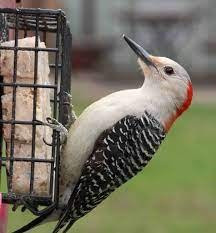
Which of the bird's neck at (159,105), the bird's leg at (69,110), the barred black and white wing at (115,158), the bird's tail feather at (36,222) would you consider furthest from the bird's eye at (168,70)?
the bird's tail feather at (36,222)

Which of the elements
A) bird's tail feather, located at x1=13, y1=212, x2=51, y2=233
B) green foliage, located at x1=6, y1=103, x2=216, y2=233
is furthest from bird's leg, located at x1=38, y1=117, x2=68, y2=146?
green foliage, located at x1=6, y1=103, x2=216, y2=233

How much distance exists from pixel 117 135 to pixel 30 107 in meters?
0.55

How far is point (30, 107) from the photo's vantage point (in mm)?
6113

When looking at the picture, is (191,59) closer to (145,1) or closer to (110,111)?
(145,1)

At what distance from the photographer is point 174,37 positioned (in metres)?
27.2

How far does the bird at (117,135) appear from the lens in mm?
6203

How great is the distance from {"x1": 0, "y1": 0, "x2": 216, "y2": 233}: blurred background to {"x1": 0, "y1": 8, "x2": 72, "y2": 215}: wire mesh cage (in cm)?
533

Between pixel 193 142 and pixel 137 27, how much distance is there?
10452 mm

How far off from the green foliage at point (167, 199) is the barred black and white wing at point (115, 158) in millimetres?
5071

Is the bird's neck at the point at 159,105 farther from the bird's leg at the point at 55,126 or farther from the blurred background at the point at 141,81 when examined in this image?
the blurred background at the point at 141,81

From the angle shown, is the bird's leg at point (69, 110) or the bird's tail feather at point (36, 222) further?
the bird's leg at point (69, 110)

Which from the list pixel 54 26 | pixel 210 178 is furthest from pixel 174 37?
pixel 54 26

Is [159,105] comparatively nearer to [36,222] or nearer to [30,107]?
[30,107]

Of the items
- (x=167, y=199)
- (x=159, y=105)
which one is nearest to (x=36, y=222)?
(x=159, y=105)
